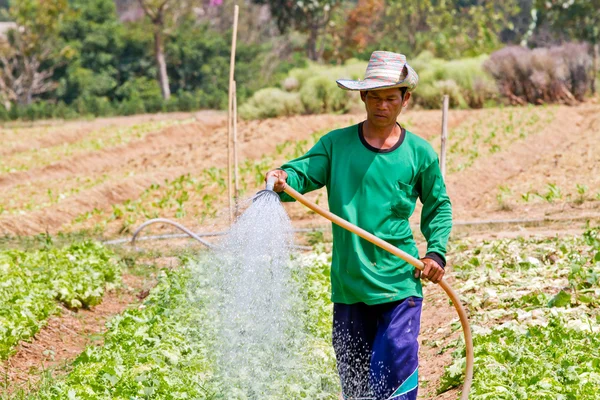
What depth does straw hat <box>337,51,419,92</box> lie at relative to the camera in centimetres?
369

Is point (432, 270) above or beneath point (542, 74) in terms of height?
above

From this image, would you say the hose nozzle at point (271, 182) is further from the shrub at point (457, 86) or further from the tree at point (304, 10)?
the tree at point (304, 10)

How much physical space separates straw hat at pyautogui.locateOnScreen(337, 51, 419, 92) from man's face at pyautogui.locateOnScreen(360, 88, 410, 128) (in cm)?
5

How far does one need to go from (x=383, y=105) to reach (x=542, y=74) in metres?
20.3

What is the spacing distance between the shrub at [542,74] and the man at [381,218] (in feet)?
65.9

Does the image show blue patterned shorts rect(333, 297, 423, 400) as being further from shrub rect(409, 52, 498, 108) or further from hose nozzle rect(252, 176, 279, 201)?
shrub rect(409, 52, 498, 108)

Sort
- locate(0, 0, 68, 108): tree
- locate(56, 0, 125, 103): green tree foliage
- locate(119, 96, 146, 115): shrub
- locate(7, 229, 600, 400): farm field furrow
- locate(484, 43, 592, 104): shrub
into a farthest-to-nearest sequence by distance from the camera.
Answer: locate(56, 0, 125, 103): green tree foliage → locate(119, 96, 146, 115): shrub → locate(0, 0, 68, 108): tree → locate(484, 43, 592, 104): shrub → locate(7, 229, 600, 400): farm field furrow

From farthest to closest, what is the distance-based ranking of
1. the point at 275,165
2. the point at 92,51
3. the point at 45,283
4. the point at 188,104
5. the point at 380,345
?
the point at 92,51, the point at 188,104, the point at 275,165, the point at 45,283, the point at 380,345

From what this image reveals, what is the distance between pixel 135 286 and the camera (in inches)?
349

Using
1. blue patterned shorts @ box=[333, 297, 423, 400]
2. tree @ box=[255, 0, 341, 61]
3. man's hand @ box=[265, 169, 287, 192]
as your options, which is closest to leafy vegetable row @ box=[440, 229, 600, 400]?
blue patterned shorts @ box=[333, 297, 423, 400]

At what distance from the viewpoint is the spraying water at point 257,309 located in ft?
12.6

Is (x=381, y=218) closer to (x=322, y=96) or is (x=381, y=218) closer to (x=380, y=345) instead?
(x=380, y=345)

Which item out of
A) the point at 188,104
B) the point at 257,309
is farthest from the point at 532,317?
the point at 188,104

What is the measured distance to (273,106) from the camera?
23.4 m
